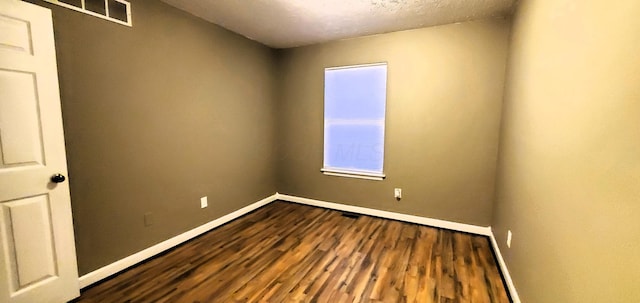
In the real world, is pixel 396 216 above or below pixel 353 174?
below

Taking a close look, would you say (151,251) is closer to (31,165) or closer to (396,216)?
(31,165)

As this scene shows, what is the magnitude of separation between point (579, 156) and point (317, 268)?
2020 millimetres

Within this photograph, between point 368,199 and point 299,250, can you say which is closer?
point 299,250

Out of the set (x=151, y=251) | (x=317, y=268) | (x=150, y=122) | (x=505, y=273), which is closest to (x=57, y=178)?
(x=150, y=122)

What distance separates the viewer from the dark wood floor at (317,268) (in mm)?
2004

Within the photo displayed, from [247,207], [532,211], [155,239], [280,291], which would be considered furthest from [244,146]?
[532,211]

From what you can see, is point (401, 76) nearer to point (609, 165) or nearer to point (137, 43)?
point (609, 165)

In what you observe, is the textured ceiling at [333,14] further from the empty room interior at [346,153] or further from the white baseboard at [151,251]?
the white baseboard at [151,251]

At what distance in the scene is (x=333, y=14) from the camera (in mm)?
2766

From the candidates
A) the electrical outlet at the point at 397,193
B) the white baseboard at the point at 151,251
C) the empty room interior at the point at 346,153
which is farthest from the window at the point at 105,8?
the electrical outlet at the point at 397,193

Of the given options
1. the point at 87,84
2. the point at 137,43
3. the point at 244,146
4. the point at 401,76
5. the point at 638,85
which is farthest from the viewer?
the point at 244,146

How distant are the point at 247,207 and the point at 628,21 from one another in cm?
381

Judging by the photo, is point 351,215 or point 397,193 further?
point 351,215

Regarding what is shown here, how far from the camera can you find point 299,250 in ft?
8.89
